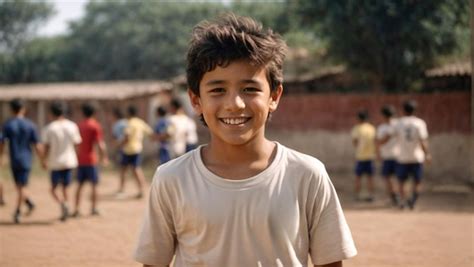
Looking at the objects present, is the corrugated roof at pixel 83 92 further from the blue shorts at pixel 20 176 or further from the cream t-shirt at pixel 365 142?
the blue shorts at pixel 20 176

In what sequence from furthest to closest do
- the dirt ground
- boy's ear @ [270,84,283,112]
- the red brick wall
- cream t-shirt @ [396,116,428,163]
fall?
the red brick wall → cream t-shirt @ [396,116,428,163] → the dirt ground → boy's ear @ [270,84,283,112]

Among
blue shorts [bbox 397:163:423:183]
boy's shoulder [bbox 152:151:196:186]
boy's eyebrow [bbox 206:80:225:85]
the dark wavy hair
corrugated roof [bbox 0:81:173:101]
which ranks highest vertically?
corrugated roof [bbox 0:81:173:101]

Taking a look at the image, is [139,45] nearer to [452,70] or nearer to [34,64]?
[34,64]

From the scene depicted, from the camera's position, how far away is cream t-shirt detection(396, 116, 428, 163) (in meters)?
9.70

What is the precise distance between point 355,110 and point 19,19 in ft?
86.6

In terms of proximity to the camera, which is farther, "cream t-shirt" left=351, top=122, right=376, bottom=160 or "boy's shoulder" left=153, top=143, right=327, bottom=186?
"cream t-shirt" left=351, top=122, right=376, bottom=160

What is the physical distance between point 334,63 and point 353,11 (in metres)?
2.03

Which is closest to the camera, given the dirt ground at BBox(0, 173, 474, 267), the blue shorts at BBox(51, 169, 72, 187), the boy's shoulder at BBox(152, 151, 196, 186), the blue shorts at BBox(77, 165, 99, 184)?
the boy's shoulder at BBox(152, 151, 196, 186)

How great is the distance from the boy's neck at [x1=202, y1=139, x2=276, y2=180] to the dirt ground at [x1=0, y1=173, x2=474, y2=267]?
405 centimetres

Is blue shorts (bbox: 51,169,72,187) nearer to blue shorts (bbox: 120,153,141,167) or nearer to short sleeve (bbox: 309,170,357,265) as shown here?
blue shorts (bbox: 120,153,141,167)

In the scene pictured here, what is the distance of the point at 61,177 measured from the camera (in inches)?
346

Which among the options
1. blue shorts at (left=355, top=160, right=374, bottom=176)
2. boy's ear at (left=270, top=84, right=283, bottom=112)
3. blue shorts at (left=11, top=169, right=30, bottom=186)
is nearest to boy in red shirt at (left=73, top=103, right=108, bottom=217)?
blue shorts at (left=11, top=169, right=30, bottom=186)

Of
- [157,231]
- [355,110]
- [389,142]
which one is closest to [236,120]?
[157,231]

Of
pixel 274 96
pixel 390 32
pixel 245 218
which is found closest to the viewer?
pixel 245 218
